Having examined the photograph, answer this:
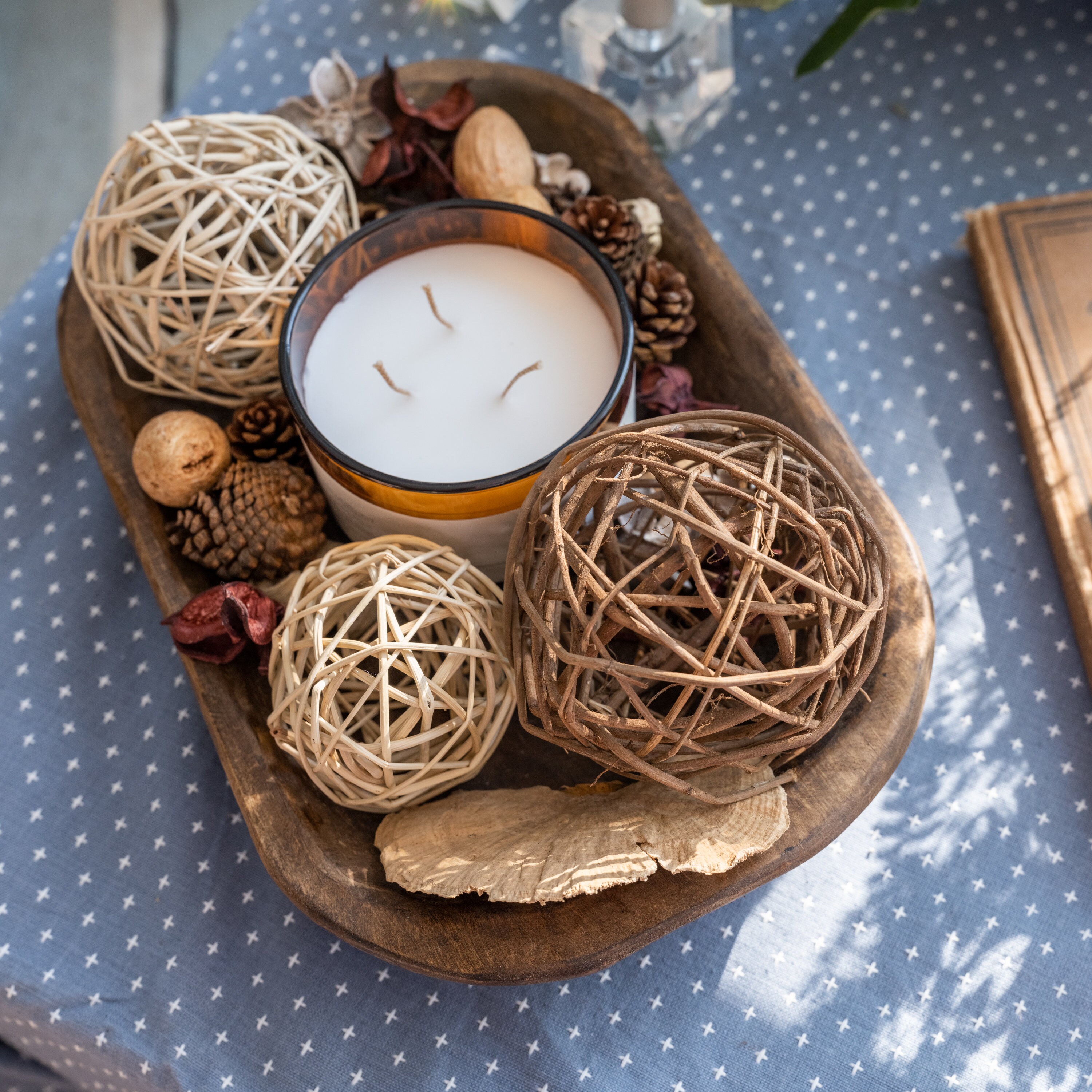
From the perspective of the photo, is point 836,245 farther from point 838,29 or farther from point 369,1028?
point 369,1028

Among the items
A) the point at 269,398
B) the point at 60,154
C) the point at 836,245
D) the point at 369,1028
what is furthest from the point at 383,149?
the point at 60,154

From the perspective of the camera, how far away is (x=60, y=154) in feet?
3.90

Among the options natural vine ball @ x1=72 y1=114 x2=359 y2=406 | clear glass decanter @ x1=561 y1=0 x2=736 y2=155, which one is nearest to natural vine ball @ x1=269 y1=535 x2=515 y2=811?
natural vine ball @ x1=72 y1=114 x2=359 y2=406

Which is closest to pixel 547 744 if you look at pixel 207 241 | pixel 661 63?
pixel 207 241

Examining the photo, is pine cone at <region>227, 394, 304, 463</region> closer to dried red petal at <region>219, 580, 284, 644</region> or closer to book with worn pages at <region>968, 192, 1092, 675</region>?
dried red petal at <region>219, 580, 284, 644</region>

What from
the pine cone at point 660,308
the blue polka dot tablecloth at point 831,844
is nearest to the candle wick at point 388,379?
the pine cone at point 660,308

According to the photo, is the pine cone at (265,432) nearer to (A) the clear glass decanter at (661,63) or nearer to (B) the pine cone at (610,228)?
(B) the pine cone at (610,228)

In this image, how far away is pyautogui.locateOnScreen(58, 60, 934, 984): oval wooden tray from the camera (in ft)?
1.28

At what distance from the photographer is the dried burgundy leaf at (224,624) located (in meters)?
0.44

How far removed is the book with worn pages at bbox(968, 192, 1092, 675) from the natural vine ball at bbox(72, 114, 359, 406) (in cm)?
37

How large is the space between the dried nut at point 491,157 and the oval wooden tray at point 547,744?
4cm

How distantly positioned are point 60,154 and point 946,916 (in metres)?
1.24

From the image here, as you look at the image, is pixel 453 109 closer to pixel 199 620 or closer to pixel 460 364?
pixel 460 364

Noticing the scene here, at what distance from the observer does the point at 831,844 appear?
19.2 inches
